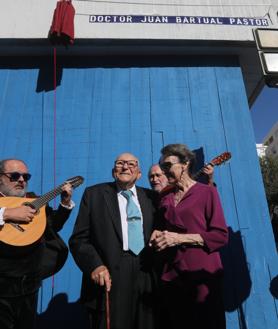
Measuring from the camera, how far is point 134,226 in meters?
2.25

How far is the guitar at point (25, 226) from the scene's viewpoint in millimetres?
2308

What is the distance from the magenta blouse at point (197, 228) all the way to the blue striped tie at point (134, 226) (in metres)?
0.21

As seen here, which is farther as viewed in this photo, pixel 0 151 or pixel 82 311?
pixel 0 151

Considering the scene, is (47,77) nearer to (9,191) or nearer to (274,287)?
(9,191)

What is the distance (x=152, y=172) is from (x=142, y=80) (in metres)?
1.99

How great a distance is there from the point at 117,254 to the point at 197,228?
1.98 ft

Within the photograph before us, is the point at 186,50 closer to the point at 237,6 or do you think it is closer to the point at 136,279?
the point at 237,6

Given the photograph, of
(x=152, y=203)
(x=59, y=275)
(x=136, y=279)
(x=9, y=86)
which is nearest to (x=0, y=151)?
(x=9, y=86)

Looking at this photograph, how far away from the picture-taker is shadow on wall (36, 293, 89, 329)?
3529mm


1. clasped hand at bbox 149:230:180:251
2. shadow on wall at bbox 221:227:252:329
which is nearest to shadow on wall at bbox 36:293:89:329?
shadow on wall at bbox 221:227:252:329

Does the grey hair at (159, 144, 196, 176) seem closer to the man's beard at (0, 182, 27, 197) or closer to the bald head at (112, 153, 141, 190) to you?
the bald head at (112, 153, 141, 190)

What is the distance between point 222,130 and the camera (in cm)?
437

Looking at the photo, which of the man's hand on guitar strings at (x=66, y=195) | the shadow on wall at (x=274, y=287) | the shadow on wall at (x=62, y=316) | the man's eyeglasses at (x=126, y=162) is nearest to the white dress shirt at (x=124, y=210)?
the man's eyeglasses at (x=126, y=162)

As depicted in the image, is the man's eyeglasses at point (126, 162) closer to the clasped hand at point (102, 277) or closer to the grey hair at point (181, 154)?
the grey hair at point (181, 154)
